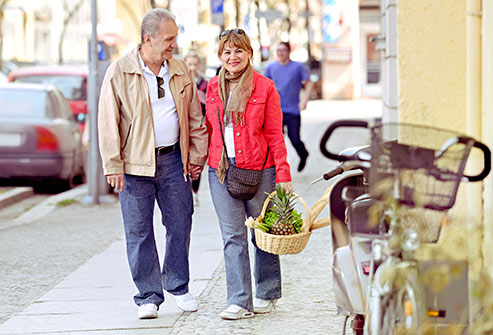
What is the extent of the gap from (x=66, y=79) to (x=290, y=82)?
16.5 feet

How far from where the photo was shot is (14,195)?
1304 centimetres

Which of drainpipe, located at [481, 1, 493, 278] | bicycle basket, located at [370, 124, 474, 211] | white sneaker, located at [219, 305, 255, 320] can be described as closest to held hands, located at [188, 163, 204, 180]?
white sneaker, located at [219, 305, 255, 320]

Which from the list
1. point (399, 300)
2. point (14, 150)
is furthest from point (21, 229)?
point (399, 300)

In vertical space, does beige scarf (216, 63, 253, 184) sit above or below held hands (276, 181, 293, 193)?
above

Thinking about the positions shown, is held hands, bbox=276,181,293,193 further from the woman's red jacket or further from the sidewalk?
the sidewalk

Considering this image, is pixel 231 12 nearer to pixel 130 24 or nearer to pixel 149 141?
pixel 130 24

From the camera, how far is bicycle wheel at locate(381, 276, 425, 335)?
3.70m

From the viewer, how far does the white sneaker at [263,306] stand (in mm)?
6293

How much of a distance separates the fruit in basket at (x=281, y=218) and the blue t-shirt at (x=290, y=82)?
7.78 meters

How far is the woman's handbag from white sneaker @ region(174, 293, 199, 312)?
31.4 inches

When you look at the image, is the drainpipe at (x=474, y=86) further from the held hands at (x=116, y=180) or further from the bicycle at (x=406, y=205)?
the bicycle at (x=406, y=205)

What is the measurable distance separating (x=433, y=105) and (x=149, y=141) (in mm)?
2667

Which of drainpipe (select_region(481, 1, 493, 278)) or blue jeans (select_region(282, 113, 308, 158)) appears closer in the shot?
drainpipe (select_region(481, 1, 493, 278))

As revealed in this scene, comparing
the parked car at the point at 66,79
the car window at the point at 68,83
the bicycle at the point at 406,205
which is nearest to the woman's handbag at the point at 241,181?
the bicycle at the point at 406,205
